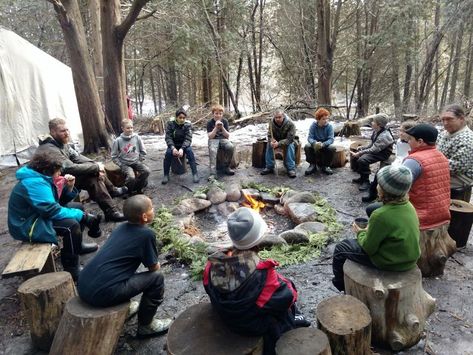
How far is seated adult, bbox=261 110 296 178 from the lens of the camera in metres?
6.95

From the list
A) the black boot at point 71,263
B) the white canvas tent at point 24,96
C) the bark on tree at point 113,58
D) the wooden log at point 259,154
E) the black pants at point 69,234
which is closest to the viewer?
the black pants at point 69,234

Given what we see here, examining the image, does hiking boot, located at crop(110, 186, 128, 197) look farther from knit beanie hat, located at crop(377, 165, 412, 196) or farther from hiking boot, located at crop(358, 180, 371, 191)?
knit beanie hat, located at crop(377, 165, 412, 196)

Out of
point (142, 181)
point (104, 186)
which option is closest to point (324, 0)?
point (142, 181)

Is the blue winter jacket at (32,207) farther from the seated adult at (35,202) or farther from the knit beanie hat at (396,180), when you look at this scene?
the knit beanie hat at (396,180)

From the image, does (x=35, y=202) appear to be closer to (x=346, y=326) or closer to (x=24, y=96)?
(x=346, y=326)

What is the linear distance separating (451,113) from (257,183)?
138 inches

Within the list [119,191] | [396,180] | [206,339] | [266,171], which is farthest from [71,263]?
[266,171]

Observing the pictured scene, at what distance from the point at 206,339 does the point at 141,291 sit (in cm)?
75

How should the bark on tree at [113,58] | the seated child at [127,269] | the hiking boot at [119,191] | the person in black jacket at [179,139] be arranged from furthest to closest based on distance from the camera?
the bark on tree at [113,58] < the person in black jacket at [179,139] < the hiking boot at [119,191] < the seated child at [127,269]

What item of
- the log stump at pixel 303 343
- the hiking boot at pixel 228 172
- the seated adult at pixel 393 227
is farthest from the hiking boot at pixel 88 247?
the seated adult at pixel 393 227

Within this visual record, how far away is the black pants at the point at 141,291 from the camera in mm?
2574

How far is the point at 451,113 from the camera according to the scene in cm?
396

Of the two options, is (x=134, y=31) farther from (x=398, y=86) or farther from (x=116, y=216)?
(x=398, y=86)

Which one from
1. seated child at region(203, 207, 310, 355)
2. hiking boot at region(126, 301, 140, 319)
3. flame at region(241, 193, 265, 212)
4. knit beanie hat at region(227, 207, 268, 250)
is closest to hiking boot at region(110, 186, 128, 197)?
flame at region(241, 193, 265, 212)
